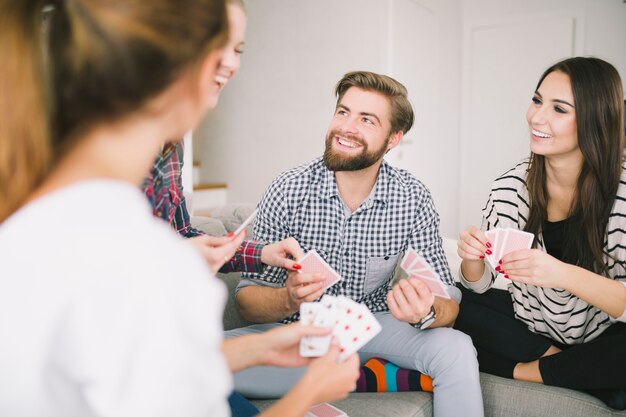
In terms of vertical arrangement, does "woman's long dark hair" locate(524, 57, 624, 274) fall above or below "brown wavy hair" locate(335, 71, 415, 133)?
below

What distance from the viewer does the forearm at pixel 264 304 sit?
2016mm

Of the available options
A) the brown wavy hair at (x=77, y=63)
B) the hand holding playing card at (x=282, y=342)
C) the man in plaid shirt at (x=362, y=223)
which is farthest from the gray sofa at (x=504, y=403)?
the brown wavy hair at (x=77, y=63)

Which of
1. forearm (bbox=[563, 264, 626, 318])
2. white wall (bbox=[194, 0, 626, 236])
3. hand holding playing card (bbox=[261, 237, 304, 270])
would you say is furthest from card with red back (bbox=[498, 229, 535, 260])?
white wall (bbox=[194, 0, 626, 236])

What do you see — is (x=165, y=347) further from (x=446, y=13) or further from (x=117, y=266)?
(x=446, y=13)

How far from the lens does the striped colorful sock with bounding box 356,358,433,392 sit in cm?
191

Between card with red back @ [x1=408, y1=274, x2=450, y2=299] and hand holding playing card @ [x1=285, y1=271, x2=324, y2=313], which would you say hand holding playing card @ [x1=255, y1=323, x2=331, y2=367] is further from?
card with red back @ [x1=408, y1=274, x2=450, y2=299]

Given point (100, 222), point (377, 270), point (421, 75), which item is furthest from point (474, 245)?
point (421, 75)

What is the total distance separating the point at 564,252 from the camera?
2105 mm

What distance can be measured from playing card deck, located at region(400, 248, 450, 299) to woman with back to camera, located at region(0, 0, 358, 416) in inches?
47.1

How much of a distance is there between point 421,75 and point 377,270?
377cm

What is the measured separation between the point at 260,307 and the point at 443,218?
4348mm

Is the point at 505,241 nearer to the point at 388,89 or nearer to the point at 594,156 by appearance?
the point at 594,156

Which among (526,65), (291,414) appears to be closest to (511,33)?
(526,65)

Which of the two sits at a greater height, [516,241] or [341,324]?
[516,241]
